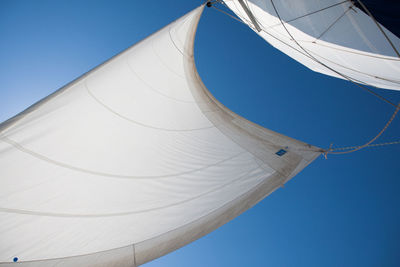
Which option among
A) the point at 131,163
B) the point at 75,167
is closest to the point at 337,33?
the point at 131,163

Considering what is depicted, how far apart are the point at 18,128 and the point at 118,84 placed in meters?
1.08

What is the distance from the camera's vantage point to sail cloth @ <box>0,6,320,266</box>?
3.90ft

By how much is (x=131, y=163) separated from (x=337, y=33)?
2468mm

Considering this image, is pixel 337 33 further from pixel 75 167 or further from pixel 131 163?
pixel 75 167

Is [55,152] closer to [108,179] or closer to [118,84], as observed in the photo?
[108,179]

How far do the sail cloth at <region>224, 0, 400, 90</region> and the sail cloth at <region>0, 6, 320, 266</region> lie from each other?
1077 millimetres

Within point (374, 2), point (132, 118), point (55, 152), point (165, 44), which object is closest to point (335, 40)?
point (374, 2)

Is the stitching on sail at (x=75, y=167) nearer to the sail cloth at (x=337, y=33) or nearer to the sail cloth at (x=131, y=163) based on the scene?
the sail cloth at (x=131, y=163)

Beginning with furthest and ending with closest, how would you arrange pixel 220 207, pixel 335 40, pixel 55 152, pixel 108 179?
pixel 335 40 < pixel 220 207 < pixel 108 179 < pixel 55 152

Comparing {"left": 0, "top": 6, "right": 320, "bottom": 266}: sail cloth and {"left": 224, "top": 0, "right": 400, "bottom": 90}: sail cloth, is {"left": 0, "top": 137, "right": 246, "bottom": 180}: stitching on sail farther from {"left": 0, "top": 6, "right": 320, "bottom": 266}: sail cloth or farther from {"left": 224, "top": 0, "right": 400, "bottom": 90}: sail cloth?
{"left": 224, "top": 0, "right": 400, "bottom": 90}: sail cloth

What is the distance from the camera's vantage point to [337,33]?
205 centimetres

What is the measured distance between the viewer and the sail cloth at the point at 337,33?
70.0 inches

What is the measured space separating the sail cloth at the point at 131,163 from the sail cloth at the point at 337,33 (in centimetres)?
108

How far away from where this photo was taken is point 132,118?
6.68 feet
